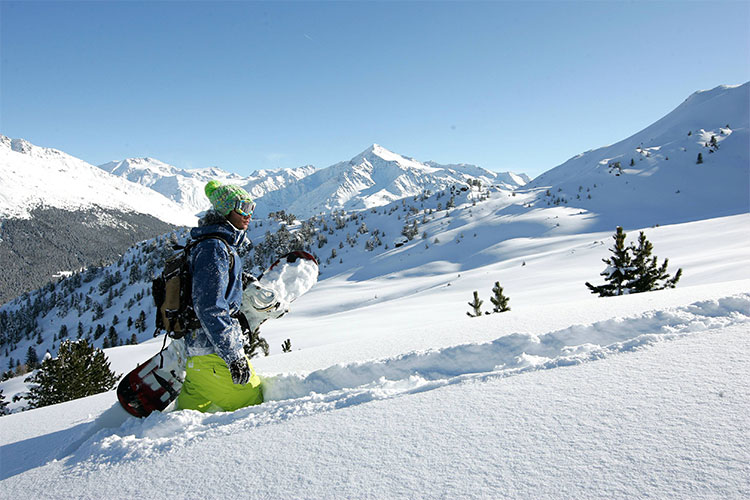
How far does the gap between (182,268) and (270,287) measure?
1.01 metres

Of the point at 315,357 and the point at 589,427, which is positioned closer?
the point at 589,427

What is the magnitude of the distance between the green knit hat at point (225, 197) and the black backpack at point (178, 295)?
0.35m

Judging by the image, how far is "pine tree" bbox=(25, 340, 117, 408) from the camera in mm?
15117

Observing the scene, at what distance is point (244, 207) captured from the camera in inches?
149

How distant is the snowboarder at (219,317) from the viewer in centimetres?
324

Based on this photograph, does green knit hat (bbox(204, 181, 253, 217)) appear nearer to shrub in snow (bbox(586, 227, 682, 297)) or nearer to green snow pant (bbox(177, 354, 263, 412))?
green snow pant (bbox(177, 354, 263, 412))

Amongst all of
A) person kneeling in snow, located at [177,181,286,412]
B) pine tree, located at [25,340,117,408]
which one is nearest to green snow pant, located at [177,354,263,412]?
person kneeling in snow, located at [177,181,286,412]

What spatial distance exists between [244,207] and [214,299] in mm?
1070

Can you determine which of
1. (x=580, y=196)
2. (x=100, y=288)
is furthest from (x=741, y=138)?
(x=100, y=288)

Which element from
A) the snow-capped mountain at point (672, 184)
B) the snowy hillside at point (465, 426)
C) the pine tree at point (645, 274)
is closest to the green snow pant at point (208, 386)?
the snowy hillside at point (465, 426)

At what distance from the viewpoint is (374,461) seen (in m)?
1.92

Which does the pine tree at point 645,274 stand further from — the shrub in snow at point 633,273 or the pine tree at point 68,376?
the pine tree at point 68,376

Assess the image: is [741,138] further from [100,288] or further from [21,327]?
[21,327]

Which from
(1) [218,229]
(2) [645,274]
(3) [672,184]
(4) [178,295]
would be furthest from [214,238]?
(3) [672,184]
